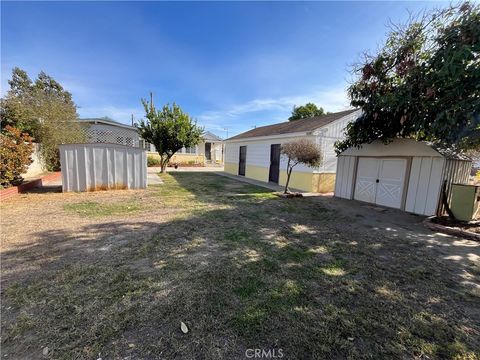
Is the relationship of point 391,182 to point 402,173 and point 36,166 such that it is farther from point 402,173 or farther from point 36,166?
point 36,166

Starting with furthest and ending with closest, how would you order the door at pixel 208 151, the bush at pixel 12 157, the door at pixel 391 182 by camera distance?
the door at pixel 208 151 → the door at pixel 391 182 → the bush at pixel 12 157

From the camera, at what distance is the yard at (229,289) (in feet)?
6.01

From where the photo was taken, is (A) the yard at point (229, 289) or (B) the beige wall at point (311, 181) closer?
(A) the yard at point (229, 289)

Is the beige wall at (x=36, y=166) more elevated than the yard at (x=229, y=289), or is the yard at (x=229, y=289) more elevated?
the beige wall at (x=36, y=166)

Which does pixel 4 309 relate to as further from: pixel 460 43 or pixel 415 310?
pixel 460 43

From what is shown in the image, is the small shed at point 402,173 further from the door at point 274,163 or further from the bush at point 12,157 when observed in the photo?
the bush at point 12,157

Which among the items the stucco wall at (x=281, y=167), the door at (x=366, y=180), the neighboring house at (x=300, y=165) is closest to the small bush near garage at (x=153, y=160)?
the stucco wall at (x=281, y=167)

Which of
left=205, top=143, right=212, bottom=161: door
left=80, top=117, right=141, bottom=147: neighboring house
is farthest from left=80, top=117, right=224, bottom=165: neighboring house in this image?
left=205, top=143, right=212, bottom=161: door

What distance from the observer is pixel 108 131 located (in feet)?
59.5

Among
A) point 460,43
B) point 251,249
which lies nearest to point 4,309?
point 251,249

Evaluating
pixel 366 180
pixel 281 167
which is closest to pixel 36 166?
pixel 281 167

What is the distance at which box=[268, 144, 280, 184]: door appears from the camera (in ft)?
40.0

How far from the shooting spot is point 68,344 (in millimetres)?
1757

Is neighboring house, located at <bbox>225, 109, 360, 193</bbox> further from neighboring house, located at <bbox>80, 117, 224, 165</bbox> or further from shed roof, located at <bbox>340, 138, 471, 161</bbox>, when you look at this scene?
neighboring house, located at <bbox>80, 117, 224, 165</bbox>
